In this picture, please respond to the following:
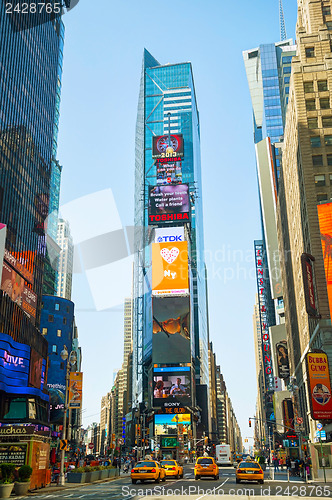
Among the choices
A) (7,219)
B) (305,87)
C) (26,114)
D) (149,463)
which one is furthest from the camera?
(26,114)

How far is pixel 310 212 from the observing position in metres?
65.8

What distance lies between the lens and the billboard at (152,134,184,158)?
591 ft

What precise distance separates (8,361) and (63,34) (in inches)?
4831

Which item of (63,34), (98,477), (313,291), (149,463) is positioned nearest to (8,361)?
(98,477)

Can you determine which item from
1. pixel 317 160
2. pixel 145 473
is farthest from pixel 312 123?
pixel 145 473

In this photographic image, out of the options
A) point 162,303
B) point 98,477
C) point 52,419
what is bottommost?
point 98,477

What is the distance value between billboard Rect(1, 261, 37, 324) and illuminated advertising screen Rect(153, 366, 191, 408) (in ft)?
203

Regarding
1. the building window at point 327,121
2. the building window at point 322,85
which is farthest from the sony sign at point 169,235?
the building window at point 327,121

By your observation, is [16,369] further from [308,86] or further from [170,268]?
[170,268]

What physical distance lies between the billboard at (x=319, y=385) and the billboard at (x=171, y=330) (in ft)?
280

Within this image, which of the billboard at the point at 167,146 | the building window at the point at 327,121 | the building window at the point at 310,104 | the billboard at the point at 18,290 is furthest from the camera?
the billboard at the point at 167,146

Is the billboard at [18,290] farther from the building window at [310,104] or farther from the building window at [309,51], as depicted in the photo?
the building window at [309,51]

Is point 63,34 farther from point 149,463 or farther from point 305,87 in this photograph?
point 149,463

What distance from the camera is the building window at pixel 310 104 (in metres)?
72.8
